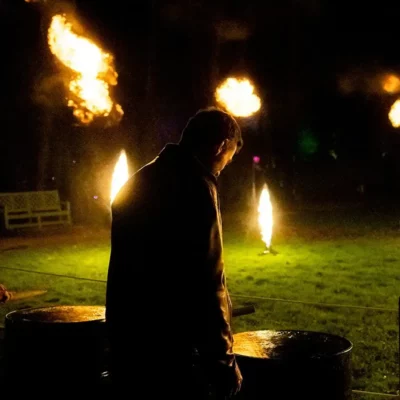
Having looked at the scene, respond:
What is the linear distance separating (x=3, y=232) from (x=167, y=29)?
33.2ft

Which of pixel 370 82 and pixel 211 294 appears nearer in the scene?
pixel 211 294

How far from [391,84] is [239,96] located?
9612 millimetres

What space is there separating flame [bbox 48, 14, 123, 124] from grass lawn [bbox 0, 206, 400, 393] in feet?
10.5

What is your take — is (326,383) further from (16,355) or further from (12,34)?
(12,34)

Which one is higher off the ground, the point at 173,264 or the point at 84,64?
the point at 84,64

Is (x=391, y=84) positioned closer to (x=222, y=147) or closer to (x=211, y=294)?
(x=222, y=147)

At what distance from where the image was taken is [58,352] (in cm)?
450

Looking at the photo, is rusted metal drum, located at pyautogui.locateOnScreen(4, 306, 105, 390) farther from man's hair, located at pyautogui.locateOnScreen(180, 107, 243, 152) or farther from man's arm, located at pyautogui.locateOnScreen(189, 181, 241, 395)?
man's hair, located at pyautogui.locateOnScreen(180, 107, 243, 152)

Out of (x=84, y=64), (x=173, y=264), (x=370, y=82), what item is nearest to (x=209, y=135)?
(x=173, y=264)

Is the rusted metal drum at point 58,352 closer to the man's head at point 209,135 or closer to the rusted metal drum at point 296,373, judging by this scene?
the rusted metal drum at point 296,373

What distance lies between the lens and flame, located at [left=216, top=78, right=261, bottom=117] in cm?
1598

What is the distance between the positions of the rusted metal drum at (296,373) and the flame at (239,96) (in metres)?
12.3

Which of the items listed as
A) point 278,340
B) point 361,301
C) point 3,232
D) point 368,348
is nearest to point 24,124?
point 3,232

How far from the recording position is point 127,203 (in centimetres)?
325
